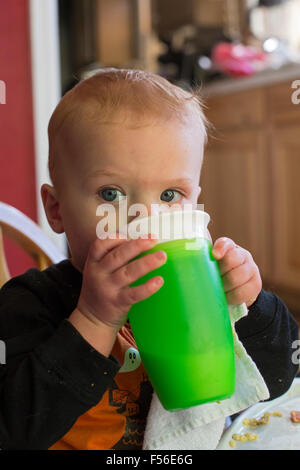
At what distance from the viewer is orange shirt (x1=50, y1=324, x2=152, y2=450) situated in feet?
1.73

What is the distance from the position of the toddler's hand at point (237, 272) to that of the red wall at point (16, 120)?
0.75 metres

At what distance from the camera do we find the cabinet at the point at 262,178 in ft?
6.93

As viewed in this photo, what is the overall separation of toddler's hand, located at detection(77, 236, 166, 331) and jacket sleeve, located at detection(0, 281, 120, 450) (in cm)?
3

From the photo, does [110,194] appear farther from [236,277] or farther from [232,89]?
[232,89]

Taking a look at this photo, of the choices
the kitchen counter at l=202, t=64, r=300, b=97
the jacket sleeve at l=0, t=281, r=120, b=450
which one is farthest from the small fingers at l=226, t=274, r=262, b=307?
the kitchen counter at l=202, t=64, r=300, b=97

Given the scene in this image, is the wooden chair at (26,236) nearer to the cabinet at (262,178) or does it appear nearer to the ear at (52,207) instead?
the ear at (52,207)

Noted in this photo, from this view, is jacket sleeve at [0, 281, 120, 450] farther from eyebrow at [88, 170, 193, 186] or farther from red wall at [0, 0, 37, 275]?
red wall at [0, 0, 37, 275]

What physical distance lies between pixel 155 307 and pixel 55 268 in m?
0.24

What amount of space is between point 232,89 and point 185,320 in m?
2.12

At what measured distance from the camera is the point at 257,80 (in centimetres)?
222

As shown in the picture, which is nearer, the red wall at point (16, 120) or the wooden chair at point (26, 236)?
the wooden chair at point (26, 236)

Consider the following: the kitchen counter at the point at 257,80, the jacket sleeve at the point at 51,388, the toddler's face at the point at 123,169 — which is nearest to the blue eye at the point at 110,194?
the toddler's face at the point at 123,169


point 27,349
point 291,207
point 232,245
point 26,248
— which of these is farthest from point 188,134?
point 291,207
